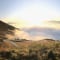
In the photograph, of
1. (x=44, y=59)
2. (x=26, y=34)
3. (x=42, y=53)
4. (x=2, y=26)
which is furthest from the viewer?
(x=2, y=26)

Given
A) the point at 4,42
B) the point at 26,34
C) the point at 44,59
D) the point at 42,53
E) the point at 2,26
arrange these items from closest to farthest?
1. the point at 44,59
2. the point at 42,53
3. the point at 4,42
4. the point at 26,34
5. the point at 2,26

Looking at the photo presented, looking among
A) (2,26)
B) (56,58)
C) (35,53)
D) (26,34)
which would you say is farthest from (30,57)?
(2,26)

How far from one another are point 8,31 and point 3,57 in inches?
1889

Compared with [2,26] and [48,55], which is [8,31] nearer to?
[2,26]

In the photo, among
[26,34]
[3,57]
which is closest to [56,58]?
[3,57]

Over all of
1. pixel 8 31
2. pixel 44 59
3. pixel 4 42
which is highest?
pixel 8 31

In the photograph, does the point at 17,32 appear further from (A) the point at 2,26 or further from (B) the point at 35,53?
(B) the point at 35,53

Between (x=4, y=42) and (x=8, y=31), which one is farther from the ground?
(x=8, y=31)

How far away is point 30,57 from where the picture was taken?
3688 cm

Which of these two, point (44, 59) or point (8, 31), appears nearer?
point (44, 59)

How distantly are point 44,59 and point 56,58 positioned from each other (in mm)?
1772

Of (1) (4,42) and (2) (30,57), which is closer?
(2) (30,57)

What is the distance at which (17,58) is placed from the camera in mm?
36531

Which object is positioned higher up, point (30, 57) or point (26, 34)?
point (26, 34)
